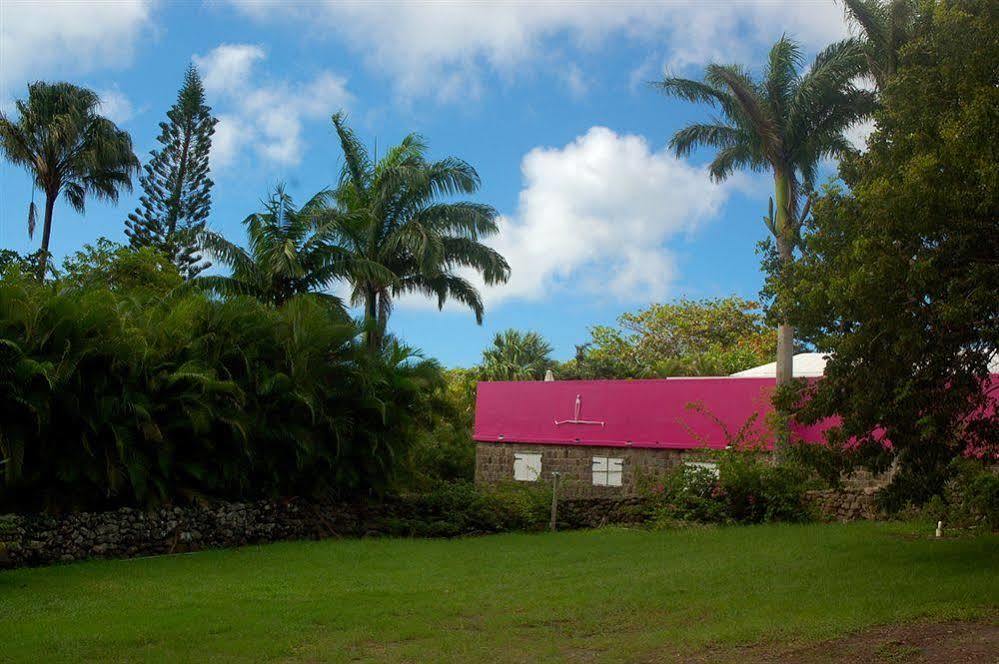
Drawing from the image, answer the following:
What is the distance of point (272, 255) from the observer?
23797mm

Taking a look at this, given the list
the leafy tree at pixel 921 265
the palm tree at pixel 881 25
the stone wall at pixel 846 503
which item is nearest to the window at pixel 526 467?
the stone wall at pixel 846 503

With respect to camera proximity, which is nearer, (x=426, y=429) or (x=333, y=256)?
(x=426, y=429)

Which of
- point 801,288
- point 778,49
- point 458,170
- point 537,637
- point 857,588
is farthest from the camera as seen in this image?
point 458,170

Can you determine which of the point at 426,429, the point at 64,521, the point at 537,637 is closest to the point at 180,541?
the point at 64,521

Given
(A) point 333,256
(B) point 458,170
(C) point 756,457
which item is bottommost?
(C) point 756,457

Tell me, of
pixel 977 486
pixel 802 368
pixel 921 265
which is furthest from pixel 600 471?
pixel 921 265

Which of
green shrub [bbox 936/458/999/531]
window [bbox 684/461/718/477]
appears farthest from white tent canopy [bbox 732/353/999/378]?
green shrub [bbox 936/458/999/531]

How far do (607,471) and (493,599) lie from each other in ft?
46.3

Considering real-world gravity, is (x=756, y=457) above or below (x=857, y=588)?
above

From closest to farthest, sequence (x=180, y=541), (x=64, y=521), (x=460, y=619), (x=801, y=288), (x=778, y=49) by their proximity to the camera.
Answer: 1. (x=460, y=619)
2. (x=801, y=288)
3. (x=64, y=521)
4. (x=180, y=541)
5. (x=778, y=49)

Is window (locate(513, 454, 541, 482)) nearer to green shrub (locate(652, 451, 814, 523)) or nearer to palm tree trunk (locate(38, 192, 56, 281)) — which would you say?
green shrub (locate(652, 451, 814, 523))

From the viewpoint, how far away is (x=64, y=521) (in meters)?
13.7

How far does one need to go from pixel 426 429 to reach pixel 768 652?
41.2ft

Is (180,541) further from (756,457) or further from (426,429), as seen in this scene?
(756,457)
